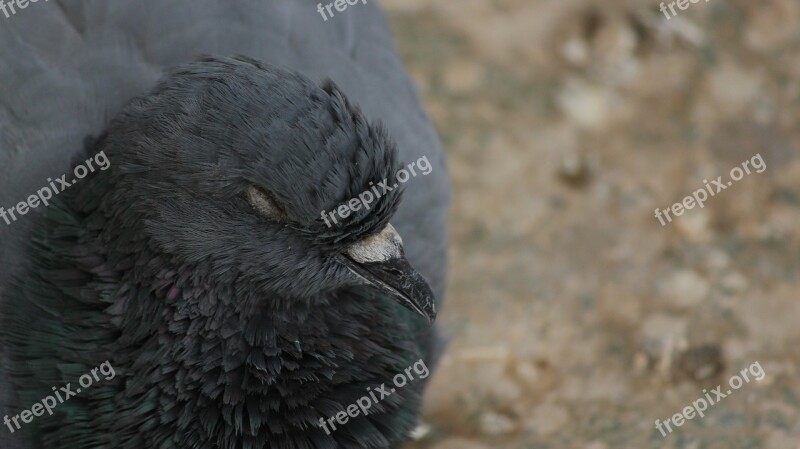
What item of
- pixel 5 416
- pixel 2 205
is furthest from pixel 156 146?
pixel 5 416

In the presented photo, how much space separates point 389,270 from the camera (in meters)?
3.89

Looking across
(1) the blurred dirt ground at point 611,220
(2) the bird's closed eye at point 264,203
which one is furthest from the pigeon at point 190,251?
(1) the blurred dirt ground at point 611,220

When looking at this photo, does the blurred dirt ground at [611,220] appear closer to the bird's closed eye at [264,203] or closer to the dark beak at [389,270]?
the dark beak at [389,270]

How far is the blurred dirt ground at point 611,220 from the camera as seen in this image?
5133mm

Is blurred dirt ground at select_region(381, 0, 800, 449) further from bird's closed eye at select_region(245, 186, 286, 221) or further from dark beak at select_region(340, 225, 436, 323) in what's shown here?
bird's closed eye at select_region(245, 186, 286, 221)

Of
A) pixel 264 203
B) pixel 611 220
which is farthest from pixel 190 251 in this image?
pixel 611 220

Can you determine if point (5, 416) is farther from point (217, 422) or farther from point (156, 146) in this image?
point (156, 146)

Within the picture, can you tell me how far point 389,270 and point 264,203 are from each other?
21.7 inches

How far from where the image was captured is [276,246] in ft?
12.4

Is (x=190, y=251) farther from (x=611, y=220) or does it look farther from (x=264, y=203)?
(x=611, y=220)

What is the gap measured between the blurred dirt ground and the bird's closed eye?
5.71 feet

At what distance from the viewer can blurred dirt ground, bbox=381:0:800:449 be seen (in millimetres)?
5133

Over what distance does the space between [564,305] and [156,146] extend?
2.81m

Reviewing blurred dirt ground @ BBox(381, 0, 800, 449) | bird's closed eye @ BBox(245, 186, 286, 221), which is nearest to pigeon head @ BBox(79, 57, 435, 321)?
bird's closed eye @ BBox(245, 186, 286, 221)
